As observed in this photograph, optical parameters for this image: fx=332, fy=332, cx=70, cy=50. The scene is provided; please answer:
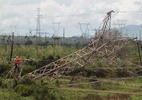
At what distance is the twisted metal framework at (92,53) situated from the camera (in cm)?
2273

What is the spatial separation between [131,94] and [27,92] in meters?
5.98

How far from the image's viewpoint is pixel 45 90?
1827 cm

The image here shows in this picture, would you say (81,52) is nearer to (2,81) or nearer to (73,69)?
(73,69)

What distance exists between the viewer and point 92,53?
23016 mm

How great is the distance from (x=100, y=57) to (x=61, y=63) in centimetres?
287

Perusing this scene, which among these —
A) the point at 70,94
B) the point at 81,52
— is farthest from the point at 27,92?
the point at 81,52

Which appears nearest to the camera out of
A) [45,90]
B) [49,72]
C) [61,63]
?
[45,90]

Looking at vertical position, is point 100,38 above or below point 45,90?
above

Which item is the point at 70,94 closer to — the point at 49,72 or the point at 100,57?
the point at 49,72

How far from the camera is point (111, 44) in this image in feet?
78.8

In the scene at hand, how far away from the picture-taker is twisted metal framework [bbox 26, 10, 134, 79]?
22734mm

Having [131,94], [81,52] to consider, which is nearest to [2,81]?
[81,52]

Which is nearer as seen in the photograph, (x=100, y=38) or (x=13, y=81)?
(x=13, y=81)

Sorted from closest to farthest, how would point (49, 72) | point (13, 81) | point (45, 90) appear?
point (45, 90)
point (13, 81)
point (49, 72)
